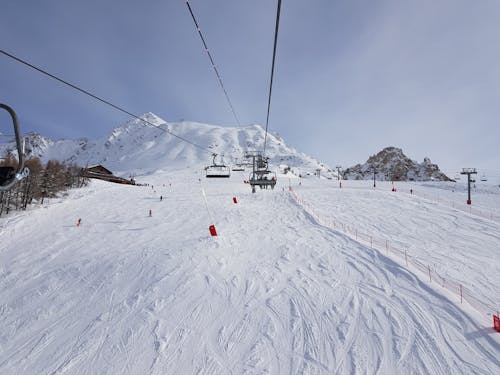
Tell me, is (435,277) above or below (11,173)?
below

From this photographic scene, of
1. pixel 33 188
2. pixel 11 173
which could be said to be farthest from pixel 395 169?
pixel 11 173

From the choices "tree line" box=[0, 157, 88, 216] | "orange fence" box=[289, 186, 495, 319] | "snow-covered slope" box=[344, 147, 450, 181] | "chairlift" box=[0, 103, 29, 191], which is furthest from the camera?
"snow-covered slope" box=[344, 147, 450, 181]

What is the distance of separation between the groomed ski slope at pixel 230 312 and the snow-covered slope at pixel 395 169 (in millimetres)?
132350

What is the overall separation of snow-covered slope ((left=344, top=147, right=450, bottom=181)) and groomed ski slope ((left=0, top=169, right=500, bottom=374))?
132 m

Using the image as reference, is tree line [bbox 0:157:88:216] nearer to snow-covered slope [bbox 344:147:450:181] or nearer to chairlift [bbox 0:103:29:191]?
chairlift [bbox 0:103:29:191]

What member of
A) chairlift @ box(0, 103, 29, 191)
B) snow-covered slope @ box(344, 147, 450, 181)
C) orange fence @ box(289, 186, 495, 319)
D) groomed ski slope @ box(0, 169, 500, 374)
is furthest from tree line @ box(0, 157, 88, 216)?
snow-covered slope @ box(344, 147, 450, 181)

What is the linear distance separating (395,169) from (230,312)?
148479 millimetres

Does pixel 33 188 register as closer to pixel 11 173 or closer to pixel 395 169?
pixel 11 173

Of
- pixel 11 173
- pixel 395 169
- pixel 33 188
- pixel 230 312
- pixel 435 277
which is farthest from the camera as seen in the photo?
pixel 395 169

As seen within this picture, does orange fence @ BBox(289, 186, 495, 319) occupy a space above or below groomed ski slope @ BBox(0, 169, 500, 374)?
above

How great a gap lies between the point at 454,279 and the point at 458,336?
4.68 metres

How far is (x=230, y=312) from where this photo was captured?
750cm

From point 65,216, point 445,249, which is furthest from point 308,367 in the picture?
point 65,216

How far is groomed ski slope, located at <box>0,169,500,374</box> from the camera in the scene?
576 centimetres
